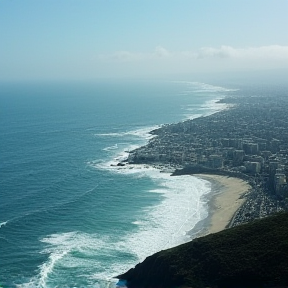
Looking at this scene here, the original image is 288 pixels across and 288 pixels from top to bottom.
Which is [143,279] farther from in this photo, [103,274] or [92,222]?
[92,222]

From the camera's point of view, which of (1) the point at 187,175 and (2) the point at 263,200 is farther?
(1) the point at 187,175

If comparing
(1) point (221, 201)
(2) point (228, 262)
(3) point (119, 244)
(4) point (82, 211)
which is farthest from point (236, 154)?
(2) point (228, 262)

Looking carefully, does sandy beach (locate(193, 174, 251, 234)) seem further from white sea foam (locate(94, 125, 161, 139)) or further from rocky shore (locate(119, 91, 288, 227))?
white sea foam (locate(94, 125, 161, 139))

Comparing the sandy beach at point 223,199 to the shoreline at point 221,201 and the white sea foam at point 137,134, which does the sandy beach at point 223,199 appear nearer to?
the shoreline at point 221,201

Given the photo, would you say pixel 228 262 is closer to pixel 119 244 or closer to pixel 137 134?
pixel 119 244

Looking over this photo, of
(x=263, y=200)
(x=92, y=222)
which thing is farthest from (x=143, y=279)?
(x=263, y=200)

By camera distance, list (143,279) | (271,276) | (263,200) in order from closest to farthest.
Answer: (271,276), (143,279), (263,200)

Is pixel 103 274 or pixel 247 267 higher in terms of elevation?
pixel 247 267

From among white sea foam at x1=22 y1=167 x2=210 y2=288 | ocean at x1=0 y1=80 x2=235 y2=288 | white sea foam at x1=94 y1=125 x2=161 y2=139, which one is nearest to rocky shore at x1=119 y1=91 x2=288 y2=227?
white sea foam at x1=94 y1=125 x2=161 y2=139
